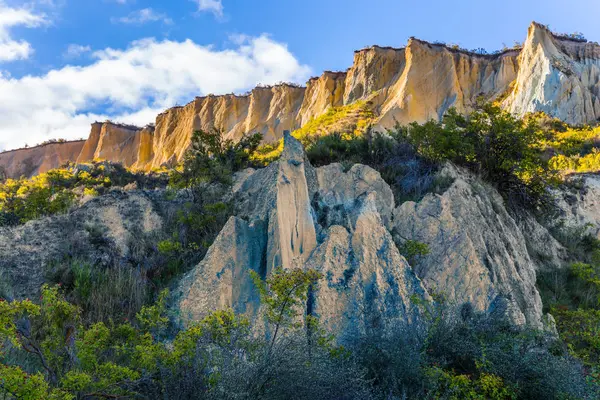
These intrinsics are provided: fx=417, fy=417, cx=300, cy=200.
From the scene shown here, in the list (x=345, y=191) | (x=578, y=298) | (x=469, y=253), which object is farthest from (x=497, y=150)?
(x=345, y=191)

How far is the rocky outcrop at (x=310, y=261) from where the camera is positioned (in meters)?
5.24

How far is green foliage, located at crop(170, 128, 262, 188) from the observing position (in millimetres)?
9625

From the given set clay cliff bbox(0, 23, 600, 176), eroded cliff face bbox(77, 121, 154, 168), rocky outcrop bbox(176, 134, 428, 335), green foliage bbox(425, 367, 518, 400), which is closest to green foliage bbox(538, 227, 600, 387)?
green foliage bbox(425, 367, 518, 400)

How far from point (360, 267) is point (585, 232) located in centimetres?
1107

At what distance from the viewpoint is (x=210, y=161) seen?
10.5 m

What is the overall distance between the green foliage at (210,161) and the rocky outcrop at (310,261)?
3.24 metres

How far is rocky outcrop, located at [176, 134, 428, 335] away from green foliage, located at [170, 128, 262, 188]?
3.24 m

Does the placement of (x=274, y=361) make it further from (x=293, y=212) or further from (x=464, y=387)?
(x=293, y=212)

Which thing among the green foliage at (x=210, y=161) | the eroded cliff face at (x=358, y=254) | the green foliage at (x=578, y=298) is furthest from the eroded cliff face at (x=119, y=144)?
the eroded cliff face at (x=358, y=254)

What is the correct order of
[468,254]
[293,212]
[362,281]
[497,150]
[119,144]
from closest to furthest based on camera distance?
[362,281] < [293,212] < [468,254] < [497,150] < [119,144]

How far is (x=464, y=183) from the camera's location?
8727 mm

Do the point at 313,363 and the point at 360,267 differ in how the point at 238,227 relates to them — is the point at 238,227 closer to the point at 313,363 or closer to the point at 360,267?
the point at 360,267

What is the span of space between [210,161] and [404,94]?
31725 millimetres

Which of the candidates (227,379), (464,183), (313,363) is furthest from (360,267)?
(464,183)
